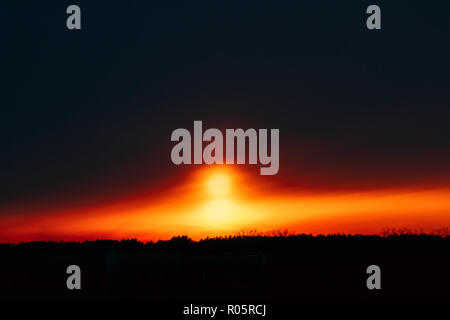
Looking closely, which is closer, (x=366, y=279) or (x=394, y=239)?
(x=366, y=279)

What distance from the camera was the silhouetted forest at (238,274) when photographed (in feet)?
74.9

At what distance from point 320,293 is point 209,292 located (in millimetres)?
4035

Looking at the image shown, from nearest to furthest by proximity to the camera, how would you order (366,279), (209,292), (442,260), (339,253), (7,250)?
(209,292), (366,279), (442,260), (339,253), (7,250)

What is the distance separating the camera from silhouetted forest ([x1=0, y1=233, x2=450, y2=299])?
22828 mm

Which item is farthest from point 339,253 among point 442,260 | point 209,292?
point 209,292

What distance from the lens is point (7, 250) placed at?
121 ft

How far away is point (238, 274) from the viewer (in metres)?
23.1
